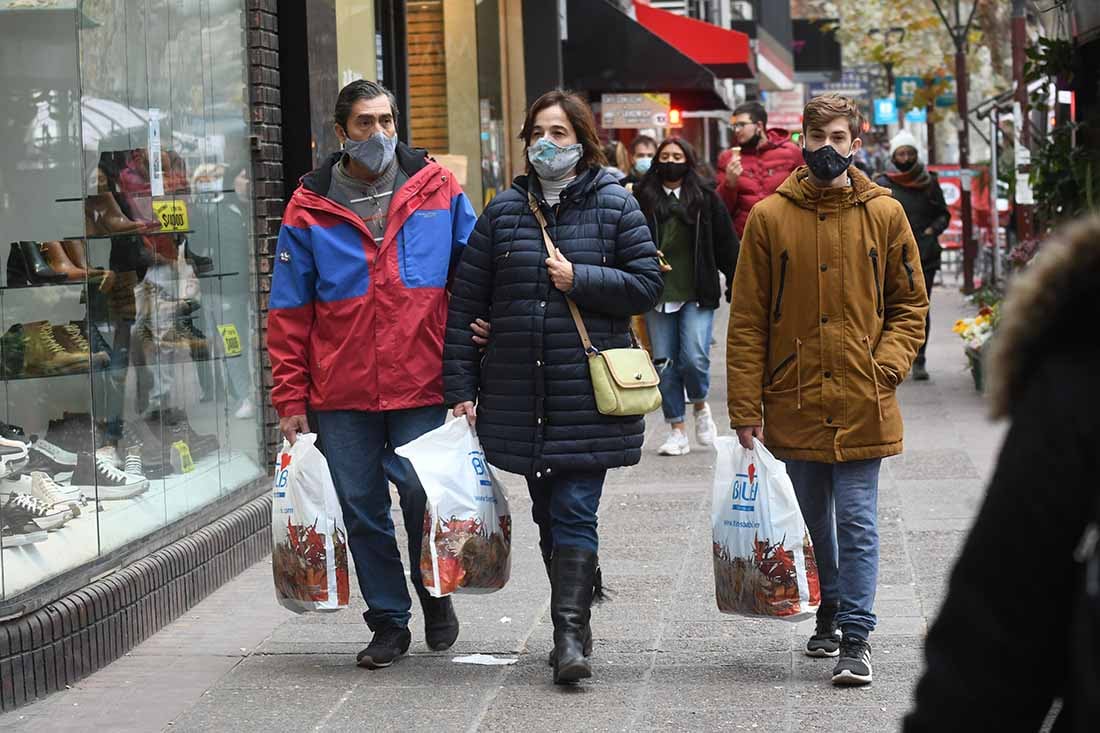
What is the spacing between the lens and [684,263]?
34.7ft


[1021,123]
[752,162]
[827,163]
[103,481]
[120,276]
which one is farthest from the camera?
[1021,123]

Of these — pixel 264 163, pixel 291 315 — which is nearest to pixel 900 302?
pixel 291 315

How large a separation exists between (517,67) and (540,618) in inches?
392

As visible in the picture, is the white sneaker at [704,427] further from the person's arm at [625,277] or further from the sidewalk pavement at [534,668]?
the person's arm at [625,277]

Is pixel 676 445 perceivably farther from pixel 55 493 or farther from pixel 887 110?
pixel 887 110

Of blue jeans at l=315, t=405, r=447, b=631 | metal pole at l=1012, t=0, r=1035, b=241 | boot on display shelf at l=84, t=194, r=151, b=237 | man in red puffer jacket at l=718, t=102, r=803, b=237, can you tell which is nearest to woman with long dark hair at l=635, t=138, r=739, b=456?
man in red puffer jacket at l=718, t=102, r=803, b=237

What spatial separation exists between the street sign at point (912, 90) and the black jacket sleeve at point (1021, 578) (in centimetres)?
3050

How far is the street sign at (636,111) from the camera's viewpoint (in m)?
19.3

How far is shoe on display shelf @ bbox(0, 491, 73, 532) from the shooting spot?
5.70 m

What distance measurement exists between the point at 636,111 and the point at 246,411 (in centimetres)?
1186

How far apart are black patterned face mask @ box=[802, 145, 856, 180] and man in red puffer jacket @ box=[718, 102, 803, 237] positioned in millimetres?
6162

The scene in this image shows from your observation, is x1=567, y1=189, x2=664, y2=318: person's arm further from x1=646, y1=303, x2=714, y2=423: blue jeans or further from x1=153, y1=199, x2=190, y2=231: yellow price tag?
x1=646, y1=303, x2=714, y2=423: blue jeans

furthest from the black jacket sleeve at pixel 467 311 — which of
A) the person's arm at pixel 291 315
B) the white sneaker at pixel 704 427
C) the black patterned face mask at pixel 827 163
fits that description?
the white sneaker at pixel 704 427

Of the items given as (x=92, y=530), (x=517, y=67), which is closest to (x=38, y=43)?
(x=92, y=530)
